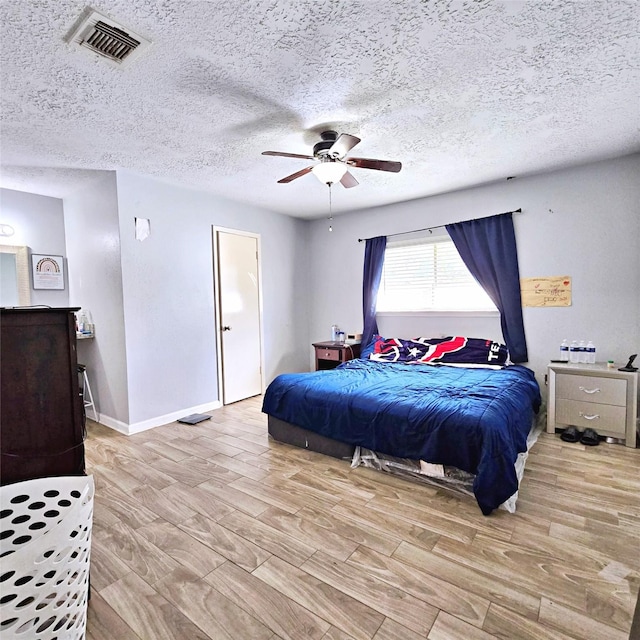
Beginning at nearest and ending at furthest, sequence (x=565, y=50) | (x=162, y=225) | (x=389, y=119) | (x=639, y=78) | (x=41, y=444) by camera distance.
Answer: (x=41, y=444) < (x=565, y=50) < (x=639, y=78) < (x=389, y=119) < (x=162, y=225)

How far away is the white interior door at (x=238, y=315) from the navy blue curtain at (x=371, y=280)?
146cm

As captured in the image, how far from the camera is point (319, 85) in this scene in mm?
2090

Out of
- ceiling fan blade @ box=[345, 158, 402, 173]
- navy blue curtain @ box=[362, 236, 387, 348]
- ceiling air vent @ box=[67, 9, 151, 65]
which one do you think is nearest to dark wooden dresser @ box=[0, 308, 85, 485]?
ceiling air vent @ box=[67, 9, 151, 65]

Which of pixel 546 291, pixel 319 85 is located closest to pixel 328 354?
pixel 546 291

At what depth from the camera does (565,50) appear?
1825 millimetres

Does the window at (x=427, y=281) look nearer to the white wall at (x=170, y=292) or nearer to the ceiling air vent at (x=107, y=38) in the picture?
the white wall at (x=170, y=292)

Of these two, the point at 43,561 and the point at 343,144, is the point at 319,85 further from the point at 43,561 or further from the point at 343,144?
the point at 43,561

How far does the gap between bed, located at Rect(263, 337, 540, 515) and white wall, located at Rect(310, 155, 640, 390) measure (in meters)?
0.61

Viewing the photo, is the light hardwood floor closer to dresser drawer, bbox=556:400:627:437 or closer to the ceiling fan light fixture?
dresser drawer, bbox=556:400:627:437

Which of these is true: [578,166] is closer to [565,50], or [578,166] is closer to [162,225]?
[565,50]

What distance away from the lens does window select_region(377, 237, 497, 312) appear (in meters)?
4.13

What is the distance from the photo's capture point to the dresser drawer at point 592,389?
295 centimetres

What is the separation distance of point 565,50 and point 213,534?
3.17 metres

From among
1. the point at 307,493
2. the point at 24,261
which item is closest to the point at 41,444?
the point at 307,493
